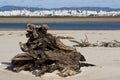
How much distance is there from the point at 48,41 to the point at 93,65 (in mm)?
1815

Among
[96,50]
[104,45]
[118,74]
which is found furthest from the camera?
[104,45]

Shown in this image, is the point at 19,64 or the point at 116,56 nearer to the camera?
the point at 19,64

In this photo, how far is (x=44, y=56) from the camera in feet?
47.9

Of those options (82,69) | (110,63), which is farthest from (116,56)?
(82,69)

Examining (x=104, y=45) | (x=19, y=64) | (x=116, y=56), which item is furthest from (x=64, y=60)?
(x=104, y=45)

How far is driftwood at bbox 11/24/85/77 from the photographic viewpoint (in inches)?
573

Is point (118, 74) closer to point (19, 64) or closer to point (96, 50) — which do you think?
point (19, 64)

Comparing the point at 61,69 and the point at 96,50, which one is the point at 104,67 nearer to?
the point at 61,69

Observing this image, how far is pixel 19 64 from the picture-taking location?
48.7ft

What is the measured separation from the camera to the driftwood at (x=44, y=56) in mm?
14562

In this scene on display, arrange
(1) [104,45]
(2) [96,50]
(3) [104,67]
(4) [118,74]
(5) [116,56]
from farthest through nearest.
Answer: (1) [104,45]
(2) [96,50]
(5) [116,56]
(3) [104,67]
(4) [118,74]

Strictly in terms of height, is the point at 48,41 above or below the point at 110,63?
above

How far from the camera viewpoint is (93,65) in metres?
15.8

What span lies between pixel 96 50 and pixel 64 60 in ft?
19.5
